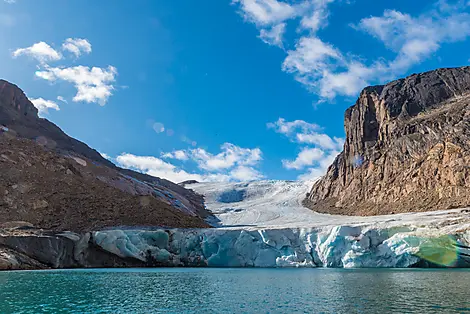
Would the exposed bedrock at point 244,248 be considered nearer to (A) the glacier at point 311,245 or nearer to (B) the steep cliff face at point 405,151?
(A) the glacier at point 311,245

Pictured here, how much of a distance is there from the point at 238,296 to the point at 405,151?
134ft

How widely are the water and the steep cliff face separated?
28.1 m

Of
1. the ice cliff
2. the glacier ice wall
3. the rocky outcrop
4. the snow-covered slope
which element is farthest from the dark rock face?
the glacier ice wall

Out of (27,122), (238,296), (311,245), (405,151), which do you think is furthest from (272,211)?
(238,296)

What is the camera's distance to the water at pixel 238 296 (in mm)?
10891

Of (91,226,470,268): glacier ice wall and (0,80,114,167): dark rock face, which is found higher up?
(0,80,114,167): dark rock face

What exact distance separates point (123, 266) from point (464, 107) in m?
39.6

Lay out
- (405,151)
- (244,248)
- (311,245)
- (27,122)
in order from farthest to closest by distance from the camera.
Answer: (27,122)
(405,151)
(244,248)
(311,245)

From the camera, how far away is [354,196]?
177 feet

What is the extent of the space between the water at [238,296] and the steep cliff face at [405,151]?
1107 inches

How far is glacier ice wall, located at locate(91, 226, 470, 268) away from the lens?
77.2 ft

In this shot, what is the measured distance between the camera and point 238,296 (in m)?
13.3

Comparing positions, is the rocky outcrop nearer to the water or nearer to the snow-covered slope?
the snow-covered slope

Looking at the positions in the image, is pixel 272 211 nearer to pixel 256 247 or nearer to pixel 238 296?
pixel 256 247
